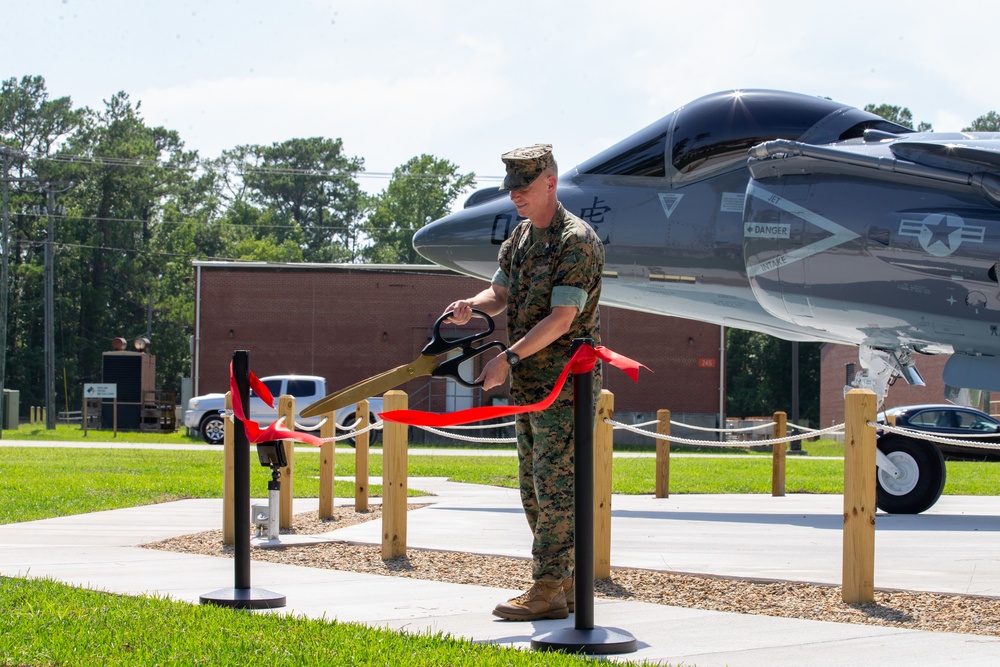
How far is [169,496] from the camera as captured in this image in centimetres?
1330

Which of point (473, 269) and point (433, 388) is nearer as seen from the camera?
point (473, 269)

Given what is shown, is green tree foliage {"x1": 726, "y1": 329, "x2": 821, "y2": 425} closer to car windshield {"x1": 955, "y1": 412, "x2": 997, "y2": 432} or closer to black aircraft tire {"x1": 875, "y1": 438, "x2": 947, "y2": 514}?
car windshield {"x1": 955, "y1": 412, "x2": 997, "y2": 432}

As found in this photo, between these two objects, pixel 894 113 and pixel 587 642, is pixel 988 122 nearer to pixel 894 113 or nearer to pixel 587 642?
pixel 894 113

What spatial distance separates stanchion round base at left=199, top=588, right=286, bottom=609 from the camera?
222 inches

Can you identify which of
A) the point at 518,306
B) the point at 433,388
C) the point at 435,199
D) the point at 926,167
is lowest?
the point at 433,388

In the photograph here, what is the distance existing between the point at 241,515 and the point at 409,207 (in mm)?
85355

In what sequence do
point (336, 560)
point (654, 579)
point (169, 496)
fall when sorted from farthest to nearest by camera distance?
1. point (169, 496)
2. point (336, 560)
3. point (654, 579)

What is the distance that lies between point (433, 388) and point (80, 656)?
3794cm

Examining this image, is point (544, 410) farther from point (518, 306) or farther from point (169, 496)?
point (169, 496)

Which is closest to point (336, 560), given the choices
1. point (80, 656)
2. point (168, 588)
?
point (168, 588)

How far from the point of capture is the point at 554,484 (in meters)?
5.30

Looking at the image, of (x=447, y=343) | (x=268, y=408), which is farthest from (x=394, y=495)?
(x=268, y=408)

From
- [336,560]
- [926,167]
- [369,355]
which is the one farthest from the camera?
[369,355]

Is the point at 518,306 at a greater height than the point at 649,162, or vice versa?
the point at 649,162
